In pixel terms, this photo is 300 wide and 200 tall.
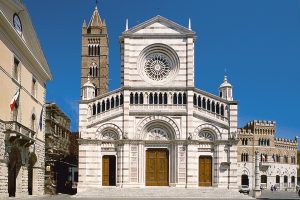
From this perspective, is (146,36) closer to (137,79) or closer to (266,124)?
(137,79)

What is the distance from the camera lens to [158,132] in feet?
152

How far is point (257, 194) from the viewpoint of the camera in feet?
160

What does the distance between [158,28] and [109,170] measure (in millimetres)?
14872

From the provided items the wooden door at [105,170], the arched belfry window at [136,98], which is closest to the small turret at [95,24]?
the arched belfry window at [136,98]

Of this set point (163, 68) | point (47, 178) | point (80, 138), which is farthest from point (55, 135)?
point (163, 68)

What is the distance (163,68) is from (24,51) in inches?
647

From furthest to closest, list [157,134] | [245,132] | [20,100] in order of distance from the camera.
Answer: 1. [245,132]
2. [157,134]
3. [20,100]

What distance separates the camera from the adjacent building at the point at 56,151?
50.0m

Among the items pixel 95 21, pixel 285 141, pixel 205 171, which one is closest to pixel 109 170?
pixel 205 171

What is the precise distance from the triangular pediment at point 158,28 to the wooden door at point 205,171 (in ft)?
41.4

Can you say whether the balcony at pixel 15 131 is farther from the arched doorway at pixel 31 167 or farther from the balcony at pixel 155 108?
the balcony at pixel 155 108

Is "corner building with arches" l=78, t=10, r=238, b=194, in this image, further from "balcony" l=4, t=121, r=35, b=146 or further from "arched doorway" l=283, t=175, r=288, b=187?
"arched doorway" l=283, t=175, r=288, b=187

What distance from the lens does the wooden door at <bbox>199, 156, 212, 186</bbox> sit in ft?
149

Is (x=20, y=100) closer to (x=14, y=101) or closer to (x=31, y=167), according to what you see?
(x=14, y=101)
